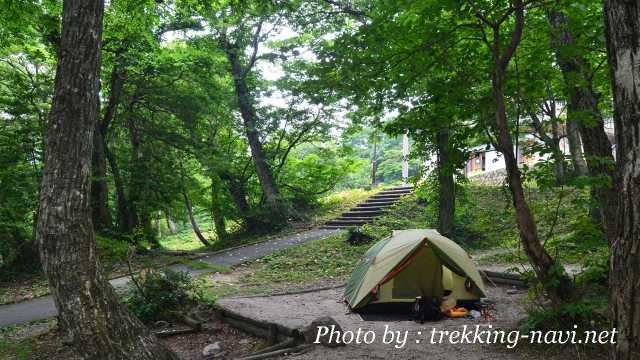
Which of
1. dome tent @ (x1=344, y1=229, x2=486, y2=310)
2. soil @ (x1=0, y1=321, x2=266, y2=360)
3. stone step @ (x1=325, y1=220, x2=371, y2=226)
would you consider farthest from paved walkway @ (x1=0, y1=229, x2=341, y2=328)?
dome tent @ (x1=344, y1=229, x2=486, y2=310)

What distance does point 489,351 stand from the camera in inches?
217

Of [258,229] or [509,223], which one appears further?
[258,229]

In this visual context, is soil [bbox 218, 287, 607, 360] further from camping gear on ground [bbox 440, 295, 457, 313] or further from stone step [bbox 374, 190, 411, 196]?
stone step [bbox 374, 190, 411, 196]

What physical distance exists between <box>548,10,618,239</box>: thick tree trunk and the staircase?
38.0 ft

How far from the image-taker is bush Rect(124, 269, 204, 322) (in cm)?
812

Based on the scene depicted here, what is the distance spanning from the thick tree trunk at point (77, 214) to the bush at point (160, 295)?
10.3ft

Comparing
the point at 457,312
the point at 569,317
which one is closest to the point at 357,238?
the point at 457,312

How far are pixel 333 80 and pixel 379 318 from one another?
411cm

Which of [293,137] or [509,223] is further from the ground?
[293,137]

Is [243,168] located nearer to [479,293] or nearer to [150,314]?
[150,314]

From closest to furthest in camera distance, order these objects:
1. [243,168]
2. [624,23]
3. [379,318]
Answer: [624,23] → [379,318] → [243,168]

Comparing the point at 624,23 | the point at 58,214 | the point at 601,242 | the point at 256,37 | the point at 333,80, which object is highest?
the point at 256,37

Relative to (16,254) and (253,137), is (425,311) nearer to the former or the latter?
(253,137)

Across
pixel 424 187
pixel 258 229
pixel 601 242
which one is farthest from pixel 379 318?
pixel 258 229
